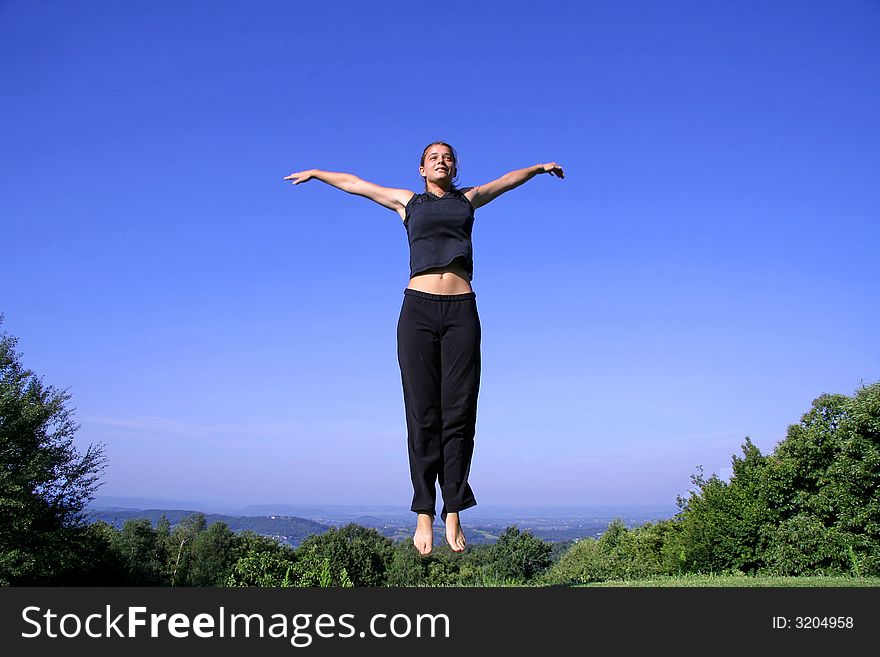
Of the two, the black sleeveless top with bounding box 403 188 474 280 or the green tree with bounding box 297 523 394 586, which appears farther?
the green tree with bounding box 297 523 394 586

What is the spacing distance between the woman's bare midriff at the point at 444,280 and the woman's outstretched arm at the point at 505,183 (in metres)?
0.79

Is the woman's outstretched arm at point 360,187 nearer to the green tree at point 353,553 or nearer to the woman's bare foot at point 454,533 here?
the woman's bare foot at point 454,533

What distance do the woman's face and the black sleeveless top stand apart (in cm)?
27

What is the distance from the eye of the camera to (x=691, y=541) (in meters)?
30.6

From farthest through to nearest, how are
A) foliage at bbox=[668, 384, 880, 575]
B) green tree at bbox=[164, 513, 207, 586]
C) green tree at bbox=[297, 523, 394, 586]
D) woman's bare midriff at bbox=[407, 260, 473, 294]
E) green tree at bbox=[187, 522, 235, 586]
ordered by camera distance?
green tree at bbox=[297, 523, 394, 586] → green tree at bbox=[187, 522, 235, 586] → green tree at bbox=[164, 513, 207, 586] → foliage at bbox=[668, 384, 880, 575] → woman's bare midriff at bbox=[407, 260, 473, 294]

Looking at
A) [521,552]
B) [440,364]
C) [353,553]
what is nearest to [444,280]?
[440,364]

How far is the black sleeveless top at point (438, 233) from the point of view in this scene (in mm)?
6156

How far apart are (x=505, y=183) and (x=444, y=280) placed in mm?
1356

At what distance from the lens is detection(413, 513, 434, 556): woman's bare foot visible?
19.3 ft

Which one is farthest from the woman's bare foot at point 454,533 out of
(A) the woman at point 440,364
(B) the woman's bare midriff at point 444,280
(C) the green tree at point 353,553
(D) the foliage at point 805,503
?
(C) the green tree at point 353,553

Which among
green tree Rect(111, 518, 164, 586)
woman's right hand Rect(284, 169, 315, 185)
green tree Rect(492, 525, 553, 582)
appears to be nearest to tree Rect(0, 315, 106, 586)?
green tree Rect(111, 518, 164, 586)

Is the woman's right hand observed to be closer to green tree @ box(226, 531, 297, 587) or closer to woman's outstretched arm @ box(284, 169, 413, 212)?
woman's outstretched arm @ box(284, 169, 413, 212)
